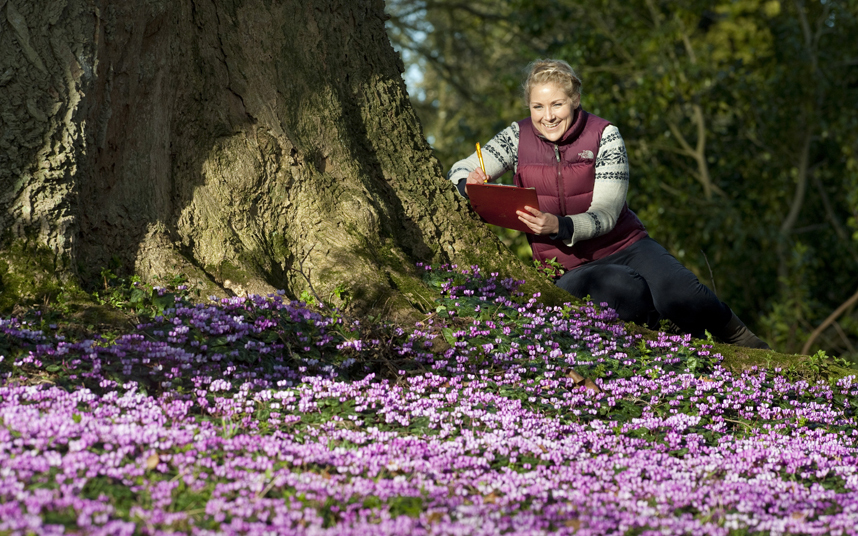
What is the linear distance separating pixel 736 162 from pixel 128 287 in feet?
28.1

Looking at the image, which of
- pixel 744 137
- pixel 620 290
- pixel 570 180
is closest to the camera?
pixel 620 290

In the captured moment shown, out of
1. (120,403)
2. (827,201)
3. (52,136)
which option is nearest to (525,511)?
(120,403)

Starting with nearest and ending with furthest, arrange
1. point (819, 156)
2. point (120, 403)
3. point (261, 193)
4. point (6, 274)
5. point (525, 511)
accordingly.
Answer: point (525, 511) → point (120, 403) → point (6, 274) → point (261, 193) → point (819, 156)

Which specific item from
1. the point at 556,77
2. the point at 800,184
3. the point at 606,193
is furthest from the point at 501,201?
the point at 800,184

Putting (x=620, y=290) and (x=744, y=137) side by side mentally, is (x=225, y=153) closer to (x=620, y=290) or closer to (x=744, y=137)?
(x=620, y=290)

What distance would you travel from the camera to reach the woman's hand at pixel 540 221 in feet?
16.5

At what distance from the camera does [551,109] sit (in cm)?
527

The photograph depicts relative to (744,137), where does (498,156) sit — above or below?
below

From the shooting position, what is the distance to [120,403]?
3.22 m

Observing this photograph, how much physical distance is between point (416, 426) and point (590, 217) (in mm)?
2259

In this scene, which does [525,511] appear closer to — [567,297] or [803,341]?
[567,297]

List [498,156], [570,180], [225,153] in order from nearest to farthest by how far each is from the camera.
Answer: [225,153]
[570,180]
[498,156]

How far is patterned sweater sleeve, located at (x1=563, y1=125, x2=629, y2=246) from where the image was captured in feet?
16.9

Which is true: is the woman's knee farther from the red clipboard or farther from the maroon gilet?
the red clipboard
